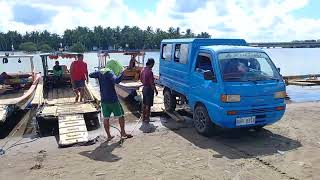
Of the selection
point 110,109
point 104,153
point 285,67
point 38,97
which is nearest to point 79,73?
point 38,97

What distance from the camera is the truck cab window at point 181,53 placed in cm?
985

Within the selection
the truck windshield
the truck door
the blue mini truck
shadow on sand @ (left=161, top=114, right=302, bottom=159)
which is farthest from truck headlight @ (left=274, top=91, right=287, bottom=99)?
the truck door

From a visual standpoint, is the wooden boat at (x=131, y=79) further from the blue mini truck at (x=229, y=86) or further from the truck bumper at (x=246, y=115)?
the truck bumper at (x=246, y=115)

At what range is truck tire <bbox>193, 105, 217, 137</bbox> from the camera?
861 centimetres

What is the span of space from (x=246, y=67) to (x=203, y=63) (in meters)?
1.09

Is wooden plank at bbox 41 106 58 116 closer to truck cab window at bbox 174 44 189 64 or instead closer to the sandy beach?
the sandy beach

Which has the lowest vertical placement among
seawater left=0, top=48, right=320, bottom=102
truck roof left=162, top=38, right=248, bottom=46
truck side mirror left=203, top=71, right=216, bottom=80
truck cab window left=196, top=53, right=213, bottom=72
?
seawater left=0, top=48, right=320, bottom=102

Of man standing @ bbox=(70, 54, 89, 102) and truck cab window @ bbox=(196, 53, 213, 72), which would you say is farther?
man standing @ bbox=(70, 54, 89, 102)

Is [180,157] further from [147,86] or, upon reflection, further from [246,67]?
[147,86]

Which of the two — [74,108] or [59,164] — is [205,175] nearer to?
[59,164]

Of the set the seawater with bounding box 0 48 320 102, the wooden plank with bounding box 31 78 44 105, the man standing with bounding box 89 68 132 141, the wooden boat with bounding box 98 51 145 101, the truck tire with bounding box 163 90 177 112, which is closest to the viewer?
the man standing with bounding box 89 68 132 141

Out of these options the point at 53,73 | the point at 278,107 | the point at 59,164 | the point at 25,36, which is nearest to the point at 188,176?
the point at 59,164

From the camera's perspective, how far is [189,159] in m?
7.16

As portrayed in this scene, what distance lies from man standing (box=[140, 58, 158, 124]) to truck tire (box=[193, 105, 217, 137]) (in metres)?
1.91
